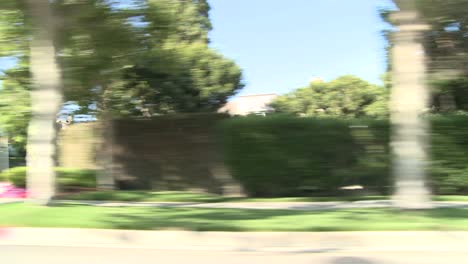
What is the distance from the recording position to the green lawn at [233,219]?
8414 millimetres

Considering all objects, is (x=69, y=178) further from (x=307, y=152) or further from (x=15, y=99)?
(x=307, y=152)

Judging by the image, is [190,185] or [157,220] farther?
[190,185]

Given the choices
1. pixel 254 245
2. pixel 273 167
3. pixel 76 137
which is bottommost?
pixel 254 245

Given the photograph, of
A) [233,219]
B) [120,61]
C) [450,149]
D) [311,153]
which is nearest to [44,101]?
[120,61]

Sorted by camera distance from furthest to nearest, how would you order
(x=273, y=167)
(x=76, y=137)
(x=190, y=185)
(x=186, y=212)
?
1. (x=76, y=137)
2. (x=190, y=185)
3. (x=273, y=167)
4. (x=186, y=212)

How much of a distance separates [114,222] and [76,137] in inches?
507

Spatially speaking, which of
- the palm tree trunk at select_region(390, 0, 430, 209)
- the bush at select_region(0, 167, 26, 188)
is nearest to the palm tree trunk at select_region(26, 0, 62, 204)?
the palm tree trunk at select_region(390, 0, 430, 209)

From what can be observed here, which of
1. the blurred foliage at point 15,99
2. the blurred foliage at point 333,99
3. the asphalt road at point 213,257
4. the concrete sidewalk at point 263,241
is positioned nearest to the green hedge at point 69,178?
the blurred foliage at point 15,99

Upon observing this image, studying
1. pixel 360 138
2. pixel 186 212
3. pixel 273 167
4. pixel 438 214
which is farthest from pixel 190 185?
pixel 438 214

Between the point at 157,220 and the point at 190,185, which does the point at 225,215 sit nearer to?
the point at 157,220

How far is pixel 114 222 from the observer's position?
30.5 ft

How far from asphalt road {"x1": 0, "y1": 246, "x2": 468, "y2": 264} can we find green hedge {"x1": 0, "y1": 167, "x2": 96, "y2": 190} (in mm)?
11926

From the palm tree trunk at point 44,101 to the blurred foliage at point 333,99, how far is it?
2840 cm

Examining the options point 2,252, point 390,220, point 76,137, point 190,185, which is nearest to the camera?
point 2,252
